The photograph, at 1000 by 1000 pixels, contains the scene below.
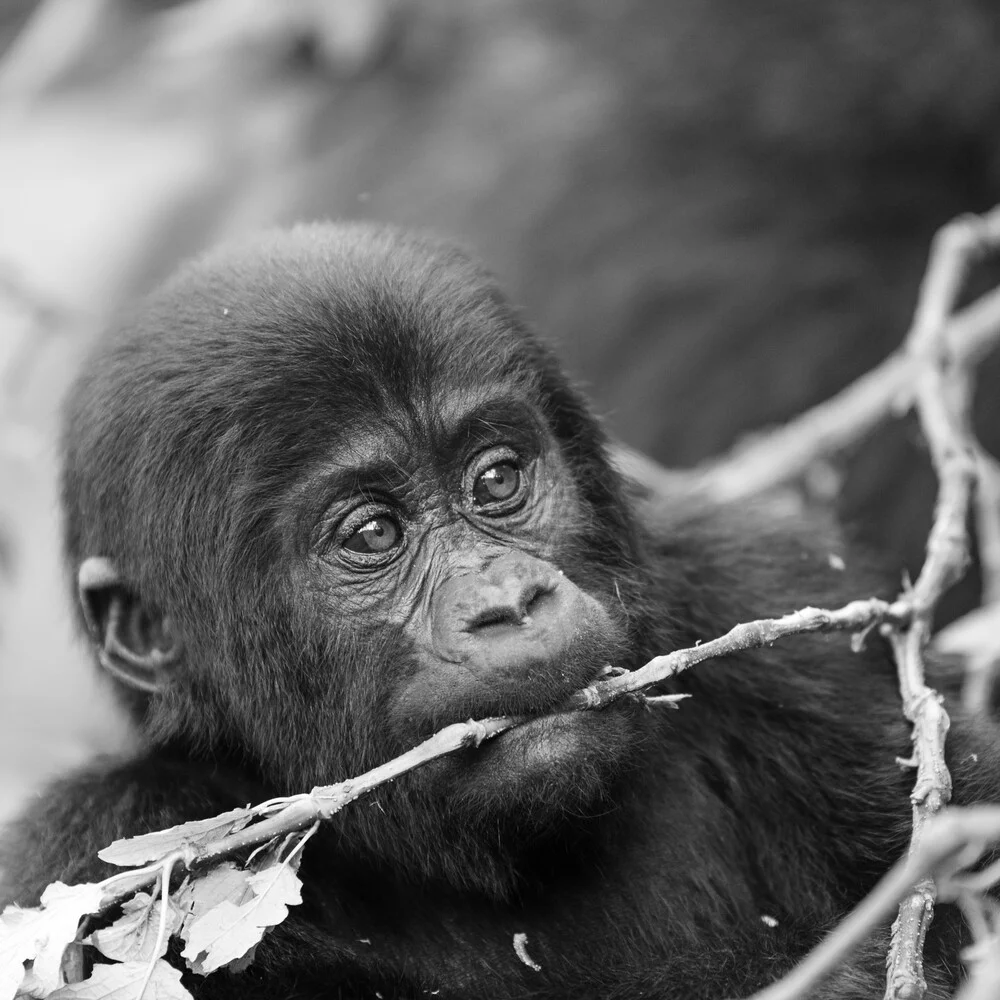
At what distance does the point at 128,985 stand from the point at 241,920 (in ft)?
0.78

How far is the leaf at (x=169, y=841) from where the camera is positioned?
2621 millimetres

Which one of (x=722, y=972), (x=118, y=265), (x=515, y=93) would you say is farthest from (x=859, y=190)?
(x=722, y=972)

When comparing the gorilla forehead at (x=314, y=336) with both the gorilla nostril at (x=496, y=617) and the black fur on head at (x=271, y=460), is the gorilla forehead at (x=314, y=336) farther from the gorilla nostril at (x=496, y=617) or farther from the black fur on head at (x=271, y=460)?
the gorilla nostril at (x=496, y=617)

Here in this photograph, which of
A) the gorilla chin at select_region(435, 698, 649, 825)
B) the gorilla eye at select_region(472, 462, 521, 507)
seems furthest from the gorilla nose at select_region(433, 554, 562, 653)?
the gorilla eye at select_region(472, 462, 521, 507)

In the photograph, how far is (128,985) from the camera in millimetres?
2586

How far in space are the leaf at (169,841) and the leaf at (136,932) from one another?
0.08 metres

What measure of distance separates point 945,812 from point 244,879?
4.38 feet

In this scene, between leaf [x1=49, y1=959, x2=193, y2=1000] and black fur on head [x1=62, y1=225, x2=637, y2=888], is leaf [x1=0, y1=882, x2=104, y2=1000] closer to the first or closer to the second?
leaf [x1=49, y1=959, x2=193, y2=1000]

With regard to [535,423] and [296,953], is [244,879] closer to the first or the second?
[296,953]

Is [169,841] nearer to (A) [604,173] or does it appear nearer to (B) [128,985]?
(B) [128,985]

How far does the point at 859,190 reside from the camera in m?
8.46

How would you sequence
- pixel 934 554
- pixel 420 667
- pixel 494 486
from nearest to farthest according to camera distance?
pixel 420 667, pixel 494 486, pixel 934 554

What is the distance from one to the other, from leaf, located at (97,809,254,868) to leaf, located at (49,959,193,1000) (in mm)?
190

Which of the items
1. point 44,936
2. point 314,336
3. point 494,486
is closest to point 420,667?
point 494,486
